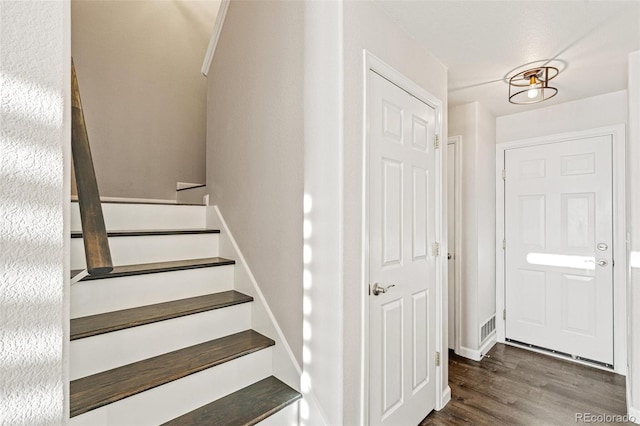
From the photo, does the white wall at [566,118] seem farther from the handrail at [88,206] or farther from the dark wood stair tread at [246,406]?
the handrail at [88,206]

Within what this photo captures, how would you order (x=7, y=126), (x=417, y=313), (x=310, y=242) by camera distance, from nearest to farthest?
(x=7, y=126) < (x=310, y=242) < (x=417, y=313)

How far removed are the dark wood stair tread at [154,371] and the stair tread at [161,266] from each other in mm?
449

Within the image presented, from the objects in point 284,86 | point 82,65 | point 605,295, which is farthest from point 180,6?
point 605,295

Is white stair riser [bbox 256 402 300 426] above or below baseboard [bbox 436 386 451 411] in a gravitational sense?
above

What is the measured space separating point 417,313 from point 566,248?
2014 millimetres

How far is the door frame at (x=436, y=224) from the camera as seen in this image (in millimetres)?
1597

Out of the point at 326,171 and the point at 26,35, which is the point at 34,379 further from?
the point at 326,171

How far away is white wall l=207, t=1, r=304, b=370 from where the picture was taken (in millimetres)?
1704

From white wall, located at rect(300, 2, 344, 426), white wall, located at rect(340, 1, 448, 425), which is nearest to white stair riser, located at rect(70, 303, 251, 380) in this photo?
white wall, located at rect(300, 2, 344, 426)

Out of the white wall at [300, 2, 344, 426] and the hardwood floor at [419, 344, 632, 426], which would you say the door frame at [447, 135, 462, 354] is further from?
the white wall at [300, 2, 344, 426]

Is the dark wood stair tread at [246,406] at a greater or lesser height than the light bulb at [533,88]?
lesser

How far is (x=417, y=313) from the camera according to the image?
2033 millimetres

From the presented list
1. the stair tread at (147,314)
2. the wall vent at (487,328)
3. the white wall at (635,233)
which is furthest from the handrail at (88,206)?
the wall vent at (487,328)

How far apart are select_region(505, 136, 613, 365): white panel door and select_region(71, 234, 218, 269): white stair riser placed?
3.03 metres
